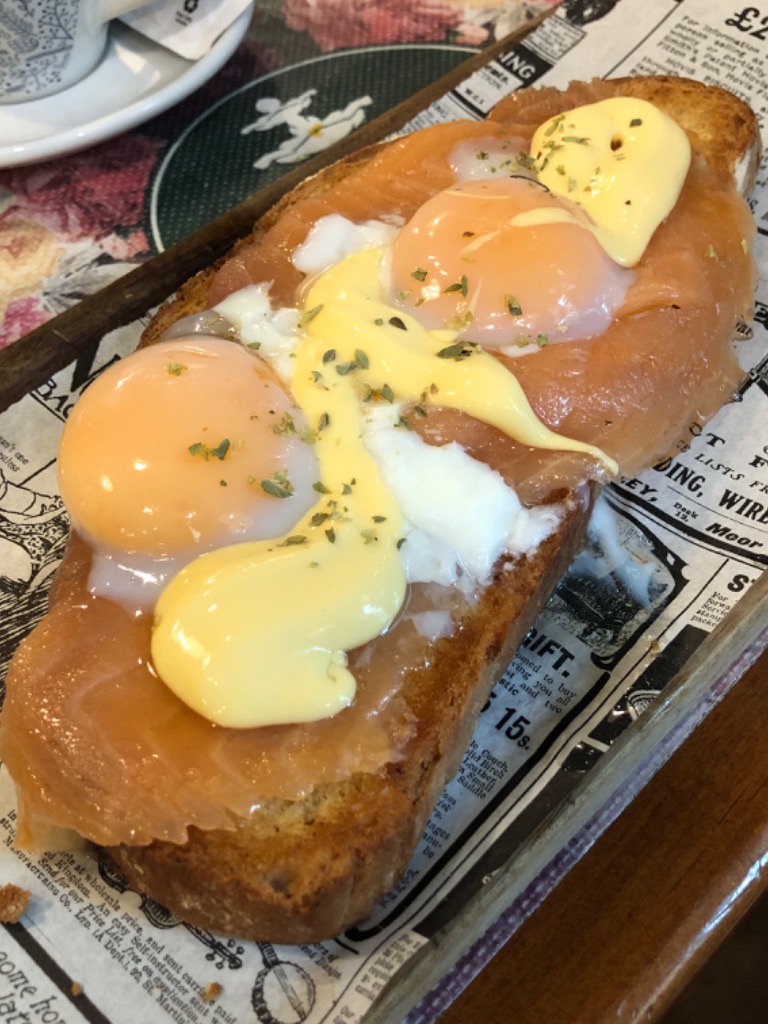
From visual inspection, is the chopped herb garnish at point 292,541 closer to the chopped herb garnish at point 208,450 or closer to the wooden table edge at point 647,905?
the chopped herb garnish at point 208,450

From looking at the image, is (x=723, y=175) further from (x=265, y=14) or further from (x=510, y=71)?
(x=265, y=14)

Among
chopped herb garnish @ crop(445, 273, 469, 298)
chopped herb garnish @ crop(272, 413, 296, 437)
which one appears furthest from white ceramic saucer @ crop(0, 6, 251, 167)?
chopped herb garnish @ crop(272, 413, 296, 437)

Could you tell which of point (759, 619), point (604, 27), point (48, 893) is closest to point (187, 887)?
point (48, 893)

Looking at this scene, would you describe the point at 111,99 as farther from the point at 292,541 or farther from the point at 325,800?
the point at 325,800

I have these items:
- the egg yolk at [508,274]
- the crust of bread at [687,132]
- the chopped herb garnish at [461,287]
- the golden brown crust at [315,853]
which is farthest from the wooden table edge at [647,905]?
the crust of bread at [687,132]

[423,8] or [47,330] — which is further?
[423,8]

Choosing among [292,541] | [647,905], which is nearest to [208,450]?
[292,541]
